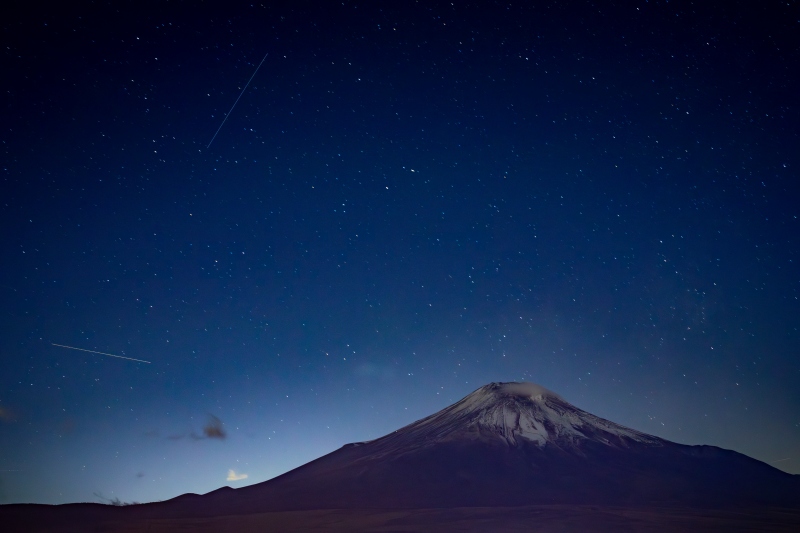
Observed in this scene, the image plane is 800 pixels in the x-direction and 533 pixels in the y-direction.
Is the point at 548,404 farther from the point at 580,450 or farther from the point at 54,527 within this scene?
the point at 54,527

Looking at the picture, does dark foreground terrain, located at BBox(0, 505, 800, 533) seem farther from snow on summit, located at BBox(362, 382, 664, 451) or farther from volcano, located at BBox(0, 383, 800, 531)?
snow on summit, located at BBox(362, 382, 664, 451)

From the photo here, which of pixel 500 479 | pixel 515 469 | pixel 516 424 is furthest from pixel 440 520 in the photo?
pixel 516 424

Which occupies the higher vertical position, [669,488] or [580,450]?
[580,450]

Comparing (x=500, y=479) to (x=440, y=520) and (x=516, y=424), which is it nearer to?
(x=516, y=424)

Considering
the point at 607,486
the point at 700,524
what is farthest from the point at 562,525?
the point at 607,486

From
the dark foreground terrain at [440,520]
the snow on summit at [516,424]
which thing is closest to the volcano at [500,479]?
the snow on summit at [516,424]

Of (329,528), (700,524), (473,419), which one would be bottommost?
(700,524)

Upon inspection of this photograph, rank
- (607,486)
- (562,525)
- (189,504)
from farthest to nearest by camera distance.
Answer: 1. (189,504)
2. (607,486)
3. (562,525)

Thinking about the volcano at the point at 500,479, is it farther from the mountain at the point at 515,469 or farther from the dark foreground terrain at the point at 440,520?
the dark foreground terrain at the point at 440,520
